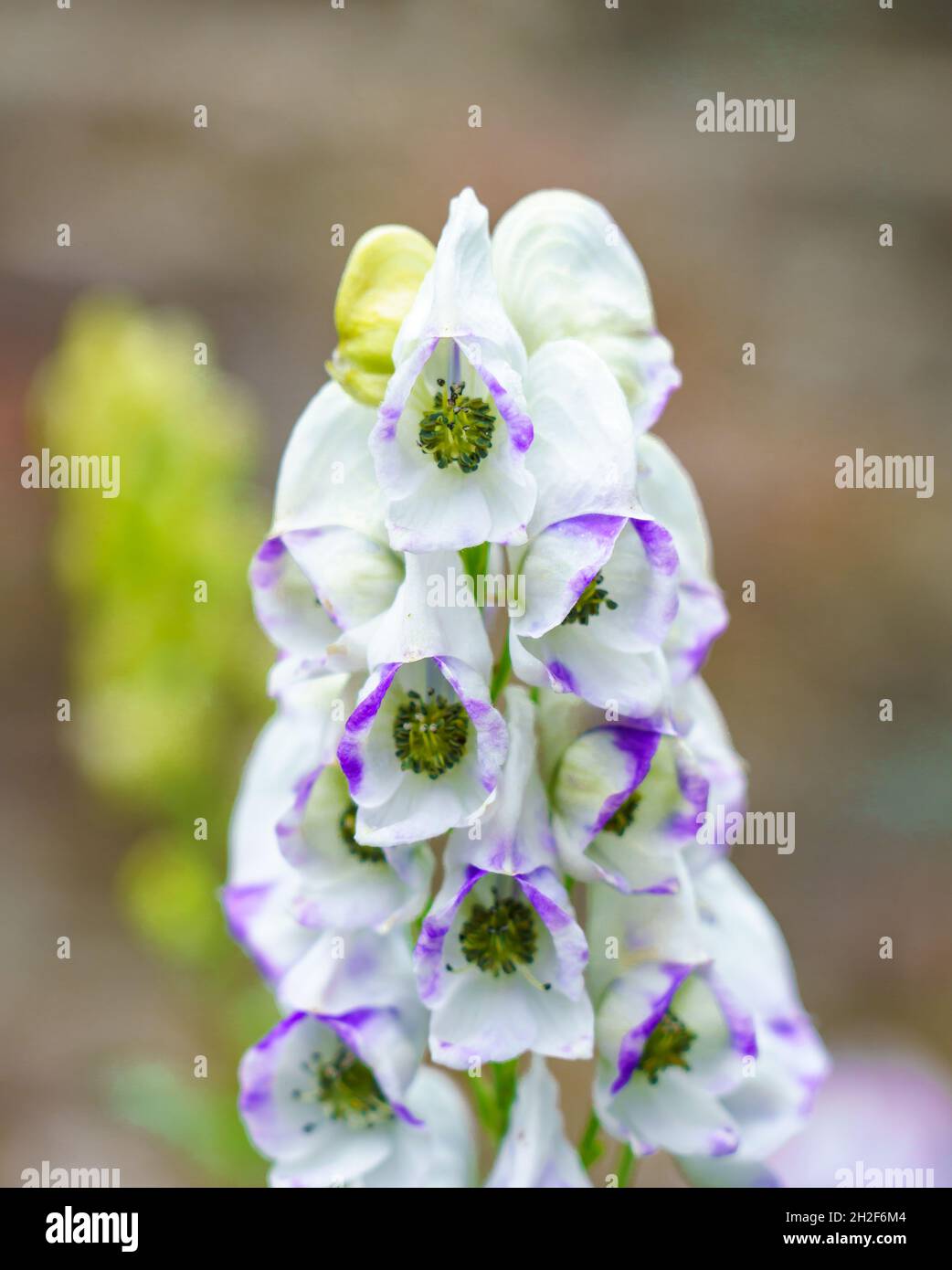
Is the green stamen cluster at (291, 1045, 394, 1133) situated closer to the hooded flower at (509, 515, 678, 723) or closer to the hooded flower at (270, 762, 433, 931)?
the hooded flower at (270, 762, 433, 931)

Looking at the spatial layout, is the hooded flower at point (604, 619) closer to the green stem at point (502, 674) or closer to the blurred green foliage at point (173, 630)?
the green stem at point (502, 674)

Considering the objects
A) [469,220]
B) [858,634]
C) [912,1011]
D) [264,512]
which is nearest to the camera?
[469,220]

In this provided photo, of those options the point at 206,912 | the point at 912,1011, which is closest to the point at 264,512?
the point at 206,912

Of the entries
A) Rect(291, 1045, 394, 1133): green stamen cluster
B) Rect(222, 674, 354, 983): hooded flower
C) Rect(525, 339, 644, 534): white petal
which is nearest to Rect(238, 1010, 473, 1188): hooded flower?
Rect(291, 1045, 394, 1133): green stamen cluster

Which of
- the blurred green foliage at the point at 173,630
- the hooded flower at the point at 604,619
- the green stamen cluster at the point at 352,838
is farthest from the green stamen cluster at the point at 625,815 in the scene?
the blurred green foliage at the point at 173,630

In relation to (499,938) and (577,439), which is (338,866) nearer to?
(499,938)

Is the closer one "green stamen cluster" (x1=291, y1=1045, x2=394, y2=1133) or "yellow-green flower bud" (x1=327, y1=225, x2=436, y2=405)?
"yellow-green flower bud" (x1=327, y1=225, x2=436, y2=405)

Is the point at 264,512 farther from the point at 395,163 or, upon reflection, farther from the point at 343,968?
the point at 395,163
